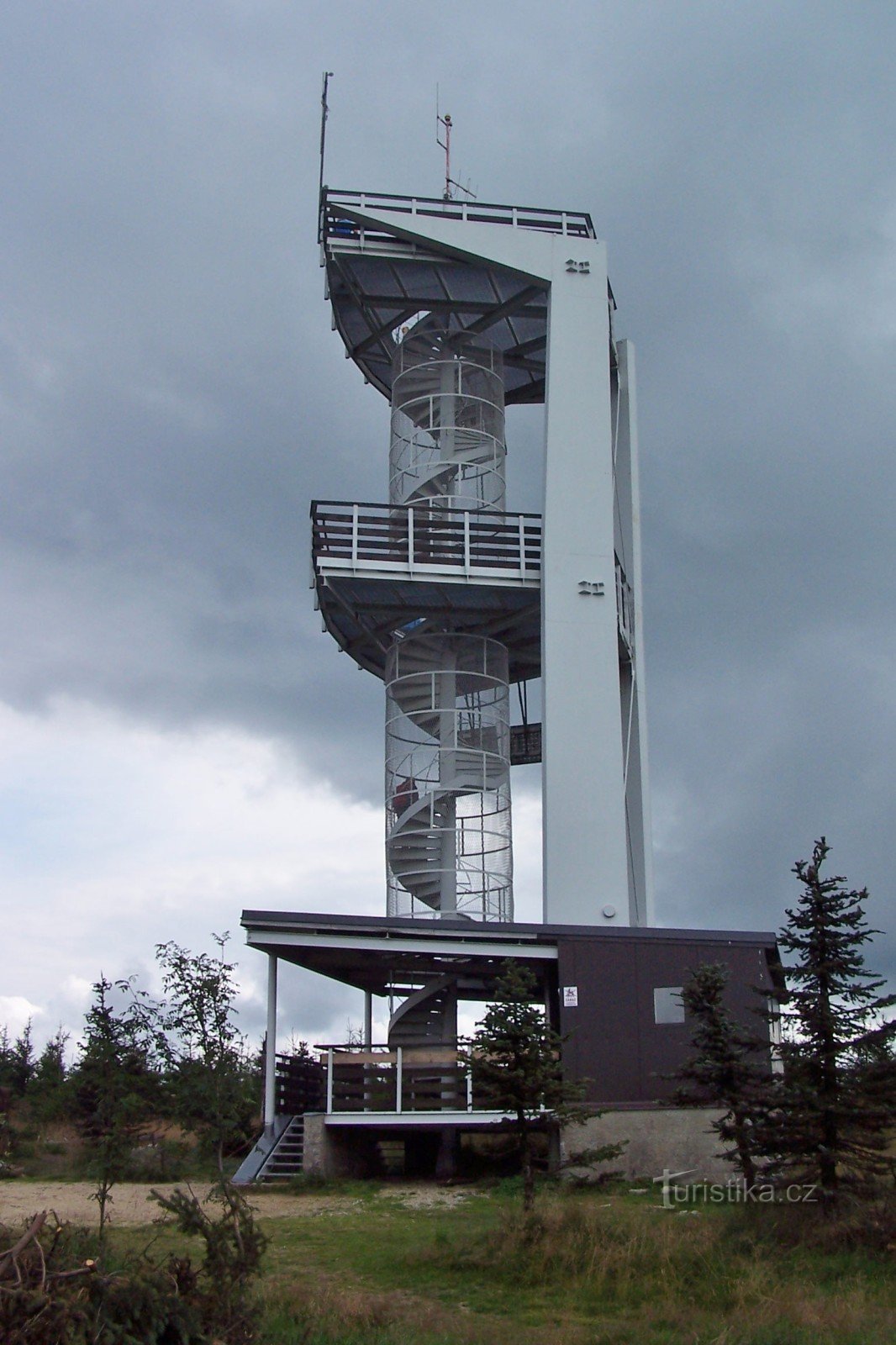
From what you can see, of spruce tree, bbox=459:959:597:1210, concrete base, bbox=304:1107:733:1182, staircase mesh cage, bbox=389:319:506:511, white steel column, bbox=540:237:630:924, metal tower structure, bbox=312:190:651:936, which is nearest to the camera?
spruce tree, bbox=459:959:597:1210

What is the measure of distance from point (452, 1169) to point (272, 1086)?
11.6 ft

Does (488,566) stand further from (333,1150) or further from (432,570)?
(333,1150)

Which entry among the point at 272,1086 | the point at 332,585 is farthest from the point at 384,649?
the point at 272,1086

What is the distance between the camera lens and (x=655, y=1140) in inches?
837

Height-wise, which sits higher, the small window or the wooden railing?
the small window

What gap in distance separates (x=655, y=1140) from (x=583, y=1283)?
32.9ft

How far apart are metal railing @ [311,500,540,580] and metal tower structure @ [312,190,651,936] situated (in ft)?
0.16

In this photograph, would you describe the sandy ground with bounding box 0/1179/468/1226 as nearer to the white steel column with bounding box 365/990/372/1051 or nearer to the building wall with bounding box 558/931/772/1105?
the building wall with bounding box 558/931/772/1105

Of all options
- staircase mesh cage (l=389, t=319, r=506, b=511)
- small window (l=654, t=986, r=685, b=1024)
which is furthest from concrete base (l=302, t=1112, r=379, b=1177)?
staircase mesh cage (l=389, t=319, r=506, b=511)

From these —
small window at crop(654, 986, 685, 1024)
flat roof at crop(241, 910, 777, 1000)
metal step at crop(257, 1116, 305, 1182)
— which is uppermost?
flat roof at crop(241, 910, 777, 1000)

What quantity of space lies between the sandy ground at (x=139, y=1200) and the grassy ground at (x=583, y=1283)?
8.34 ft

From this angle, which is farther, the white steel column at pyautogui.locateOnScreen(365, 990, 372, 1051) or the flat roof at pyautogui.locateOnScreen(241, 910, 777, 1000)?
the white steel column at pyautogui.locateOnScreen(365, 990, 372, 1051)

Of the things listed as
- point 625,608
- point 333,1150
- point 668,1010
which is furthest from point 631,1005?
point 625,608

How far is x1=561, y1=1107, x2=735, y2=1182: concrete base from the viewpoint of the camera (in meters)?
21.0
